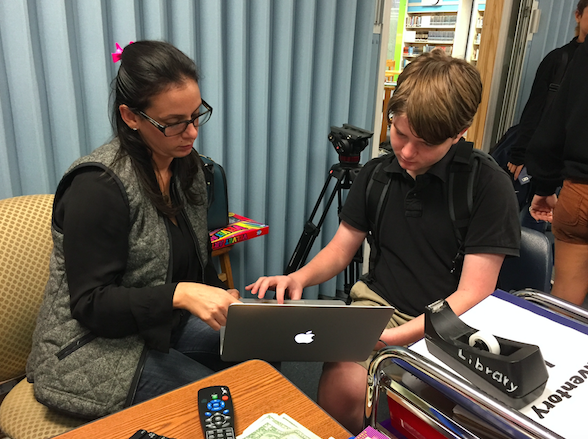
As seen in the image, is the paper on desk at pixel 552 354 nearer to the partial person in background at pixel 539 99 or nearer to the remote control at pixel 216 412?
the remote control at pixel 216 412

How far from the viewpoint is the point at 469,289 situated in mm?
1125

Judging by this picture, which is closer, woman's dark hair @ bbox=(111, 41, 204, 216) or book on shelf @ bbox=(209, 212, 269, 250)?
woman's dark hair @ bbox=(111, 41, 204, 216)

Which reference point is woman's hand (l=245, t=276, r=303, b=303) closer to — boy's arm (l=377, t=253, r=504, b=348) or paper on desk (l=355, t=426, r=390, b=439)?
boy's arm (l=377, t=253, r=504, b=348)

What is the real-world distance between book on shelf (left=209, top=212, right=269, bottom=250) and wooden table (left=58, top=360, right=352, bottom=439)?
892 mm

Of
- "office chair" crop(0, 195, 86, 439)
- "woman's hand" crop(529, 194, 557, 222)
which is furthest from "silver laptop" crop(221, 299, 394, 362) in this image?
"woman's hand" crop(529, 194, 557, 222)

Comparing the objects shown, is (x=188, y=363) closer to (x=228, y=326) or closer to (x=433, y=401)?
(x=228, y=326)

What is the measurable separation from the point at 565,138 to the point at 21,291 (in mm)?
1888

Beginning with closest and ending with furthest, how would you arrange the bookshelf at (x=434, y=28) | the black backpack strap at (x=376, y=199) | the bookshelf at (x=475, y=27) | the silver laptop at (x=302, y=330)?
the silver laptop at (x=302, y=330) → the black backpack strap at (x=376, y=199) → the bookshelf at (x=475, y=27) → the bookshelf at (x=434, y=28)

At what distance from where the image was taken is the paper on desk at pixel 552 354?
533mm

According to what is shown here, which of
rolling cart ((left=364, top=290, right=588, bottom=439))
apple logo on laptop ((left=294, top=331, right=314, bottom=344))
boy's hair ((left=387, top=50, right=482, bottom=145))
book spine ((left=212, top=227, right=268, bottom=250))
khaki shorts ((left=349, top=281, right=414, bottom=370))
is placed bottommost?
book spine ((left=212, top=227, right=268, bottom=250))

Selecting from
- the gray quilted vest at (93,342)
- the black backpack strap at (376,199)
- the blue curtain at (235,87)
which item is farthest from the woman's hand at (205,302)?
the blue curtain at (235,87)

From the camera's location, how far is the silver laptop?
87 cm

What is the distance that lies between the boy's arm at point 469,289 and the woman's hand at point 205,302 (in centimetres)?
39

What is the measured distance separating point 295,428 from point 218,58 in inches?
61.5
